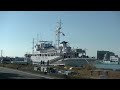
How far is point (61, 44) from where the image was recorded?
71.4m

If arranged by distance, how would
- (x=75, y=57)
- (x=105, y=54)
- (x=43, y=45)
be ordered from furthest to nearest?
1. (x=105, y=54)
2. (x=43, y=45)
3. (x=75, y=57)
